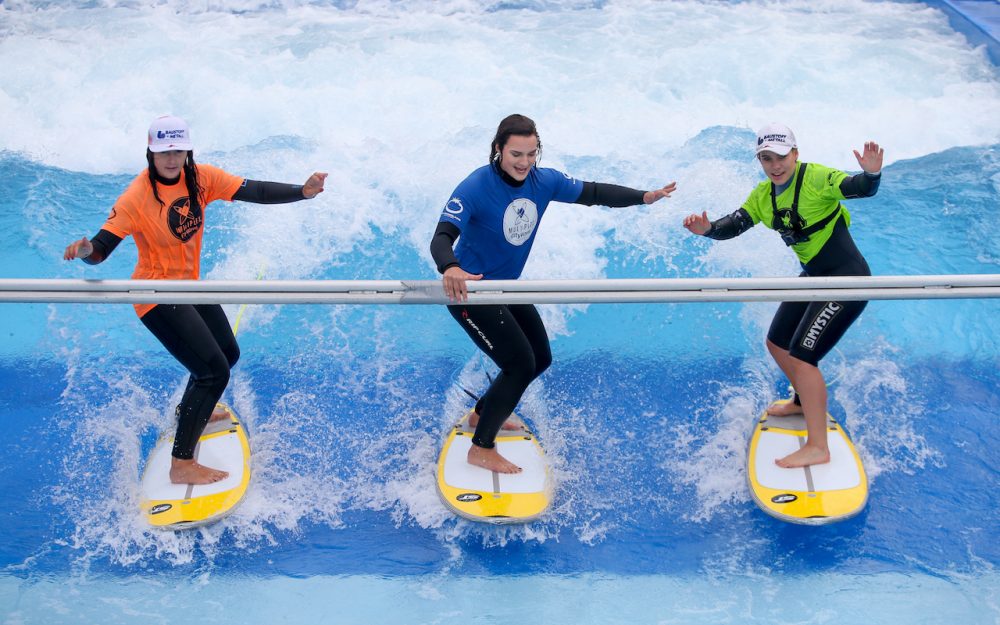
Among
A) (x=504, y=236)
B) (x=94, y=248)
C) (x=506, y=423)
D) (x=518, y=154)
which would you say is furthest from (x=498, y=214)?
(x=94, y=248)

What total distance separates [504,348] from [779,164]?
1.23 metres

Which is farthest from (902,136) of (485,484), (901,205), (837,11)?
(485,484)

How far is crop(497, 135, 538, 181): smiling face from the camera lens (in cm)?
306

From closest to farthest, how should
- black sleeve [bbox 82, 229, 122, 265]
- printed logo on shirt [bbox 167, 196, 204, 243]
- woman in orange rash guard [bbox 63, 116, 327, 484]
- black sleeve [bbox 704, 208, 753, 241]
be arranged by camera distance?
black sleeve [bbox 82, 229, 122, 265], woman in orange rash guard [bbox 63, 116, 327, 484], printed logo on shirt [bbox 167, 196, 204, 243], black sleeve [bbox 704, 208, 753, 241]

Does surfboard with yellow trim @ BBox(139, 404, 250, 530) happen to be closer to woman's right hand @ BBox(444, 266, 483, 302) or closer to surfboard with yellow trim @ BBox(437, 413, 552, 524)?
surfboard with yellow trim @ BBox(437, 413, 552, 524)

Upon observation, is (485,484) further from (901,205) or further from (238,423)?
(901,205)

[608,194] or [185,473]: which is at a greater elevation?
[608,194]

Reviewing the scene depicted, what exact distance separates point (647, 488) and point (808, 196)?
1.33 m

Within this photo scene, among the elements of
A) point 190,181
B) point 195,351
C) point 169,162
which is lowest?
point 195,351

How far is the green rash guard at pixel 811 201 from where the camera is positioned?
3.31m

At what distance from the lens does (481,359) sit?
4.38m

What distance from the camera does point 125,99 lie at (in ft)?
23.1

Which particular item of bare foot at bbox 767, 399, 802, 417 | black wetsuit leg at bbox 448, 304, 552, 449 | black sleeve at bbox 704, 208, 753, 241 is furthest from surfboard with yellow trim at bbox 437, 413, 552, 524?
black sleeve at bbox 704, 208, 753, 241

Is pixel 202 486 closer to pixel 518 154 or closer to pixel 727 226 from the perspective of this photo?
pixel 518 154
